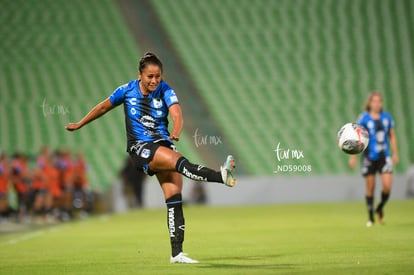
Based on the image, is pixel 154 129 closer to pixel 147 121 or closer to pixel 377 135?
pixel 147 121

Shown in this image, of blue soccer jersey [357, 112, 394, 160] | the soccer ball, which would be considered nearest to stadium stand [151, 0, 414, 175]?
blue soccer jersey [357, 112, 394, 160]

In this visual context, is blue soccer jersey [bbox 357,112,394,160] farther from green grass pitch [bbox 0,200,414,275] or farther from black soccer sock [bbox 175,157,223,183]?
black soccer sock [bbox 175,157,223,183]

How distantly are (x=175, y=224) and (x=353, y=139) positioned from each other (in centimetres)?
292

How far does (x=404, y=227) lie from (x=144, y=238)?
433cm

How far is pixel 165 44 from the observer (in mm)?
34438

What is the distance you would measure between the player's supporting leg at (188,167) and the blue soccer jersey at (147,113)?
278mm

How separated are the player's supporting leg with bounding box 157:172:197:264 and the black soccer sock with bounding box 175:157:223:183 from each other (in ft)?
1.54

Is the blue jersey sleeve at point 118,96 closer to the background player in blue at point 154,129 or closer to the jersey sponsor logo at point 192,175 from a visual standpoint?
the background player in blue at point 154,129

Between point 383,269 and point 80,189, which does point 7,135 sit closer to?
point 80,189

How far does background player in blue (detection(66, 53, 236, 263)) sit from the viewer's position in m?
8.04

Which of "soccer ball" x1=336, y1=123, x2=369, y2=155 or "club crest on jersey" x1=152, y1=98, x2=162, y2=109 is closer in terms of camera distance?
"club crest on jersey" x1=152, y1=98, x2=162, y2=109

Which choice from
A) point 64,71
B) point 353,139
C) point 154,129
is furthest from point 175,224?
point 64,71

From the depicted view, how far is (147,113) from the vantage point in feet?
27.1

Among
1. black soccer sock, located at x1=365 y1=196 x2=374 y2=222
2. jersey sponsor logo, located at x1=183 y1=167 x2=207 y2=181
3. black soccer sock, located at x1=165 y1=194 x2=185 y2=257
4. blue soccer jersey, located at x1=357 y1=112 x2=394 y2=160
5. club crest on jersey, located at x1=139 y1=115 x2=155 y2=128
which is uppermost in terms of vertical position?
blue soccer jersey, located at x1=357 y1=112 x2=394 y2=160
